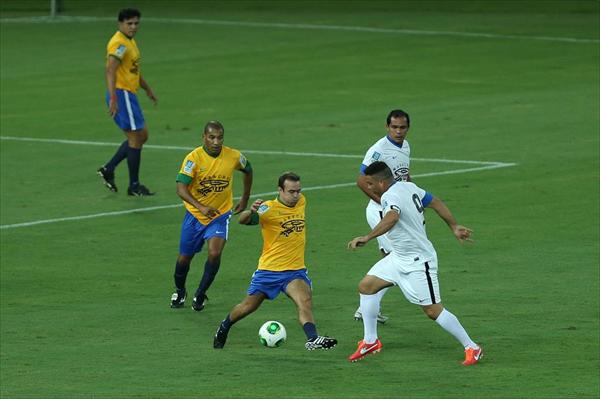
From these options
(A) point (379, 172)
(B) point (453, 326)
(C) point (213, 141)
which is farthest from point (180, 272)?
(B) point (453, 326)

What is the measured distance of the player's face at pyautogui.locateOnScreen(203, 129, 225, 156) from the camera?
15.9 metres

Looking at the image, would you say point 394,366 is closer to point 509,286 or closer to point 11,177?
point 509,286

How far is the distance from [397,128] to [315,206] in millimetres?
6074

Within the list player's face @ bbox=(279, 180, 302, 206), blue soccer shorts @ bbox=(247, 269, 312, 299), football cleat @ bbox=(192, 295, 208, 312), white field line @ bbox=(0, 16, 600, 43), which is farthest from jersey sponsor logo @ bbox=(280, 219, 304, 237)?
white field line @ bbox=(0, 16, 600, 43)

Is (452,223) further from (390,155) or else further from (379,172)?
(390,155)

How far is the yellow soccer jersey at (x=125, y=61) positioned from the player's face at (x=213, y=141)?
20.9 ft

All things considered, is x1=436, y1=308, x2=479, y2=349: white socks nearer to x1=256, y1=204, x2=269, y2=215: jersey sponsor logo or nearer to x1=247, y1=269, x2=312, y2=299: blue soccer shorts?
x1=247, y1=269, x2=312, y2=299: blue soccer shorts

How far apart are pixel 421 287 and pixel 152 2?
40326 millimetres

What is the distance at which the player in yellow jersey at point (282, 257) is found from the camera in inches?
563

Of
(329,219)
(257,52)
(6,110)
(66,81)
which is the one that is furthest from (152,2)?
(329,219)

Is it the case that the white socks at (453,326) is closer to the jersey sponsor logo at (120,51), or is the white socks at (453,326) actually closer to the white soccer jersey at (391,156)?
the white soccer jersey at (391,156)

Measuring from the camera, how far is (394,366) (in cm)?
1384

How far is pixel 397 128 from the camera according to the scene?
1538cm

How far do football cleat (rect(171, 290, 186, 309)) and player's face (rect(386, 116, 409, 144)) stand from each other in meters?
2.83
